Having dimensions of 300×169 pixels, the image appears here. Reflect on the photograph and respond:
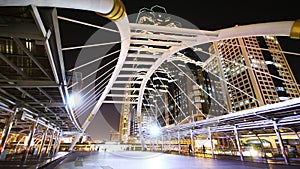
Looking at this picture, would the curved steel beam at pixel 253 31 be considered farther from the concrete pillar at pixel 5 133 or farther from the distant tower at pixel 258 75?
the distant tower at pixel 258 75

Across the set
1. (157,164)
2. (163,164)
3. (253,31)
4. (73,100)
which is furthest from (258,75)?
(73,100)

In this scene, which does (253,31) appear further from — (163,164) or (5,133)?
(5,133)

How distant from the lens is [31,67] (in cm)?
473

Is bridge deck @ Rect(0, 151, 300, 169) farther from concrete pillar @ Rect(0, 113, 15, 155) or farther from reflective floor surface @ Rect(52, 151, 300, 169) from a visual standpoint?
concrete pillar @ Rect(0, 113, 15, 155)

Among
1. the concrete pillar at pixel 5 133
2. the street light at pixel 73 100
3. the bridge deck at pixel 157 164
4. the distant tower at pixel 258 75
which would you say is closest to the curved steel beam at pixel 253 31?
the street light at pixel 73 100

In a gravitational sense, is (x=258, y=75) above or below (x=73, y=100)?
above

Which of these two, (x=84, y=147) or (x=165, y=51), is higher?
(x=165, y=51)

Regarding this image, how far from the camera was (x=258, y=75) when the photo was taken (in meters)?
66.7

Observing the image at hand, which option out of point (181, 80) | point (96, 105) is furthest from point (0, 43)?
point (181, 80)

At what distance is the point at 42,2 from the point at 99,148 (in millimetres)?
43908

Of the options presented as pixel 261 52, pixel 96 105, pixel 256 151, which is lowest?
pixel 256 151

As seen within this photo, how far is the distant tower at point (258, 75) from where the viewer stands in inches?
2502

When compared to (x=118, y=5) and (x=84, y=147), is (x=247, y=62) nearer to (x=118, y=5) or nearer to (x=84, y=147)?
(x=84, y=147)

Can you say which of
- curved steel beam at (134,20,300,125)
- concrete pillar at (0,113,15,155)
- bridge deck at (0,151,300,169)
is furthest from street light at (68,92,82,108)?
curved steel beam at (134,20,300,125)
